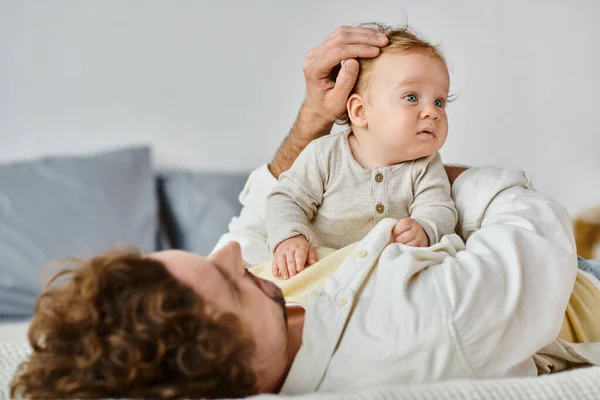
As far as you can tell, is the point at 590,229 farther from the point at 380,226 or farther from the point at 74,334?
the point at 74,334

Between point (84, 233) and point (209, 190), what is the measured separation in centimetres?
51

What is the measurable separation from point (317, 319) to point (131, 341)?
0.92 ft

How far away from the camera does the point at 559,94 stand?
2.87m

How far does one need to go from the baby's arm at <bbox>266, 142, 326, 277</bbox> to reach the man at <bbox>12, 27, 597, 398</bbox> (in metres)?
0.21

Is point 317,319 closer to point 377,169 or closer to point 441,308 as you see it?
point 441,308

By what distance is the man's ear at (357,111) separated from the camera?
1327 mm

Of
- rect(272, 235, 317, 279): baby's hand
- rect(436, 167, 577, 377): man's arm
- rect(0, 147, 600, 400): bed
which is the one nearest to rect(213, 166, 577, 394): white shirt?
rect(436, 167, 577, 377): man's arm

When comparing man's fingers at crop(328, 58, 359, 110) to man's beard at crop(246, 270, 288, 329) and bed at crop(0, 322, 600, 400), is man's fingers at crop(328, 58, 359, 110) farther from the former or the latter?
bed at crop(0, 322, 600, 400)

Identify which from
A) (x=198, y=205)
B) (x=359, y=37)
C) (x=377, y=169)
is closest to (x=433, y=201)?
(x=377, y=169)

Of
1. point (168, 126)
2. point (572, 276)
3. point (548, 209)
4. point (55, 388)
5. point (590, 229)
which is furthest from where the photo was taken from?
point (168, 126)

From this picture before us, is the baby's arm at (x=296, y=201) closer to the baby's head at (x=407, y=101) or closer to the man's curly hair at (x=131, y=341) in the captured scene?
the baby's head at (x=407, y=101)

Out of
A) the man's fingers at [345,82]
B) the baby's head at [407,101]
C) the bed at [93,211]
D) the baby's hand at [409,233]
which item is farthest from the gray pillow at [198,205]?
the baby's hand at [409,233]

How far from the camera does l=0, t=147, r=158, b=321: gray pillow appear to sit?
257 centimetres

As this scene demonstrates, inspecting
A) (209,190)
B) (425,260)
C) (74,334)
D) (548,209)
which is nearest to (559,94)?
(209,190)
